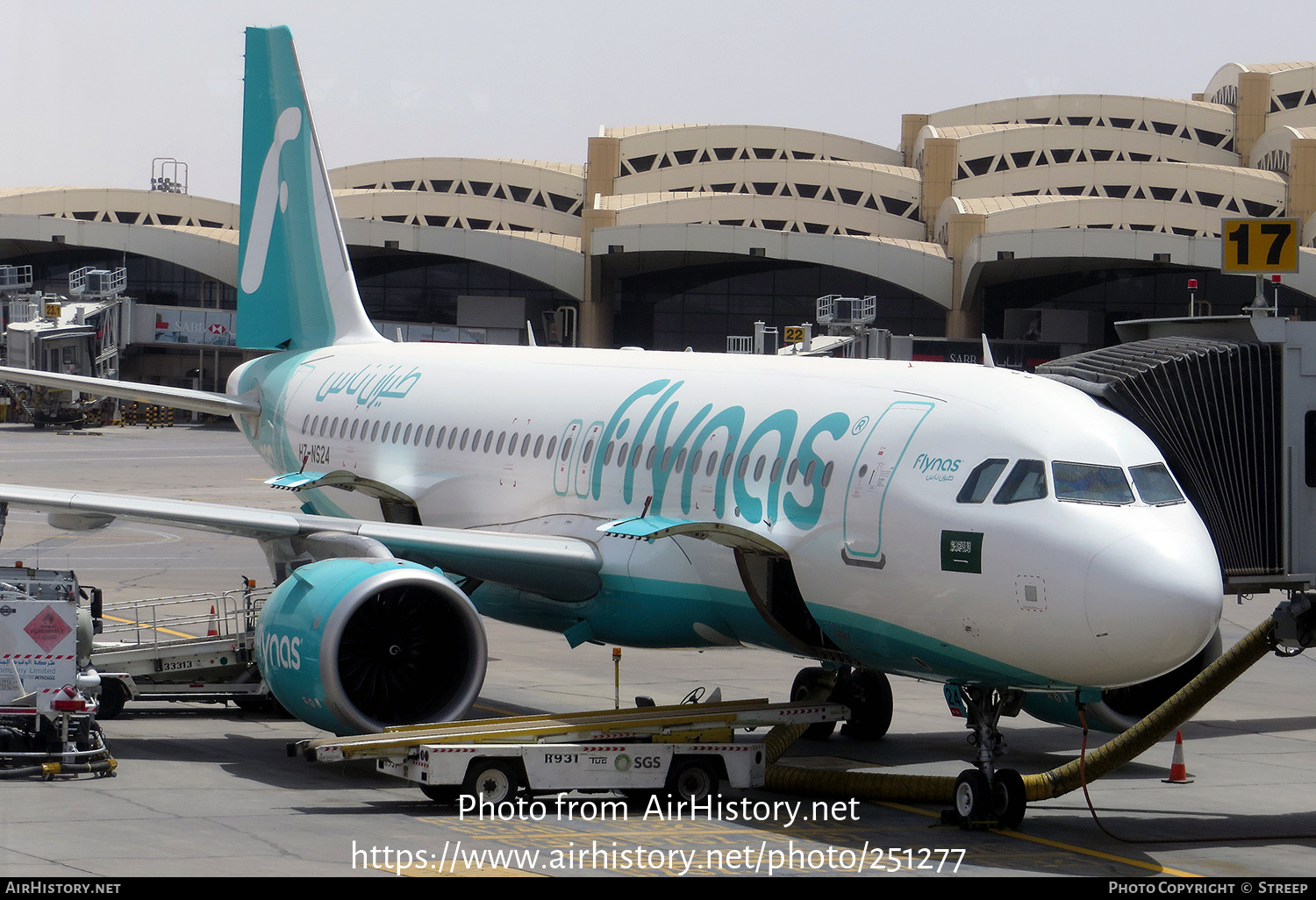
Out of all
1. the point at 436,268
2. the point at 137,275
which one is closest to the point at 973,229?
the point at 436,268

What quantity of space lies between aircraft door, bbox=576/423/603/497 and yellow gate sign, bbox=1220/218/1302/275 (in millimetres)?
6888

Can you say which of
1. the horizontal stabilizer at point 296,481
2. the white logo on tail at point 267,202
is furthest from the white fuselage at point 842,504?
the white logo on tail at point 267,202

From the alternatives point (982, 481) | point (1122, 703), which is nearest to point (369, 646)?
point (982, 481)

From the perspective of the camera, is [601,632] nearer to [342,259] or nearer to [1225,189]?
[342,259]

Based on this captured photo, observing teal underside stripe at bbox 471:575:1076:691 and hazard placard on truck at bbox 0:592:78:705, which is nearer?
teal underside stripe at bbox 471:575:1076:691

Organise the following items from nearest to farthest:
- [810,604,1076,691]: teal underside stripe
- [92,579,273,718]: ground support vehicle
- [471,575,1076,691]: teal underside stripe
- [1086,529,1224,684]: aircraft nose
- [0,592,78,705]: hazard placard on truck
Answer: [1086,529,1224,684]: aircraft nose
[810,604,1076,691]: teal underside stripe
[471,575,1076,691]: teal underside stripe
[0,592,78,705]: hazard placard on truck
[92,579,273,718]: ground support vehicle

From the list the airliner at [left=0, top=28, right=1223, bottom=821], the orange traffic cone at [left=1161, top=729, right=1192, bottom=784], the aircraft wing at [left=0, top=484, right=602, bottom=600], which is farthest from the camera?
the aircraft wing at [left=0, top=484, right=602, bottom=600]

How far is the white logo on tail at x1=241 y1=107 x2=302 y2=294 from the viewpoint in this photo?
2681 cm

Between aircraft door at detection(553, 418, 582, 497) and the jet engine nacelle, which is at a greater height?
aircraft door at detection(553, 418, 582, 497)

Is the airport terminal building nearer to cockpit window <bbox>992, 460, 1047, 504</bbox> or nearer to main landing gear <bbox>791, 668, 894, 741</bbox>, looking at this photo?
main landing gear <bbox>791, 668, 894, 741</bbox>

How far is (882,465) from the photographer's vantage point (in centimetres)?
1420

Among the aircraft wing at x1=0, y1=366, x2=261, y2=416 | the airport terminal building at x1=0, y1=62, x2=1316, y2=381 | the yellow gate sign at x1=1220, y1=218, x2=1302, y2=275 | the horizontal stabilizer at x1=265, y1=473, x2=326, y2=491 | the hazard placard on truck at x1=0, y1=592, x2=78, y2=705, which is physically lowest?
the hazard placard on truck at x1=0, y1=592, x2=78, y2=705

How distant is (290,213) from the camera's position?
2681 centimetres

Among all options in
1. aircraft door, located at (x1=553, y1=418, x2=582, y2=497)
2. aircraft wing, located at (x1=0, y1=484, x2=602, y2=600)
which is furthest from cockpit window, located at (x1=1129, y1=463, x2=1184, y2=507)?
aircraft door, located at (x1=553, y1=418, x2=582, y2=497)
